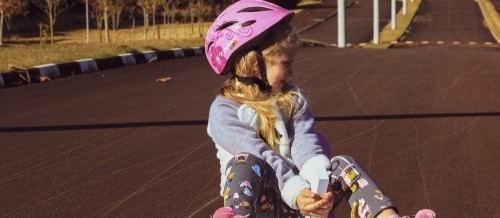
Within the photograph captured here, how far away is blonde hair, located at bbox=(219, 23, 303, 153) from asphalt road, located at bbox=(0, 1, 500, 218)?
1507mm

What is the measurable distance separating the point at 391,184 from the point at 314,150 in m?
2.46

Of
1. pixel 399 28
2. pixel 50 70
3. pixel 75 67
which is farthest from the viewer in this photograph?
pixel 399 28

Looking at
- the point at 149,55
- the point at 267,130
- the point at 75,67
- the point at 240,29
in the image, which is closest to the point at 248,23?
the point at 240,29

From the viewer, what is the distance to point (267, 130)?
125 inches

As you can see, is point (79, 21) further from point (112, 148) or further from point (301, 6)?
point (112, 148)

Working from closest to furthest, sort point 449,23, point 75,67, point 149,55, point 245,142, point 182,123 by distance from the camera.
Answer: point 245,142 → point 182,123 → point 75,67 → point 149,55 → point 449,23

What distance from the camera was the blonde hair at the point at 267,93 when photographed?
316 centimetres

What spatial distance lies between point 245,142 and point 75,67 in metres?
11.6

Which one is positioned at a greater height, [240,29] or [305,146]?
[240,29]

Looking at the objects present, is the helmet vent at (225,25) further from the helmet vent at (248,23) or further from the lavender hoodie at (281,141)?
the lavender hoodie at (281,141)

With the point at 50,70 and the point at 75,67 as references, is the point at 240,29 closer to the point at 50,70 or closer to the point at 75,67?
the point at 50,70

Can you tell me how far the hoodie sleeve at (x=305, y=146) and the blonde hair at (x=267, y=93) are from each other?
4cm

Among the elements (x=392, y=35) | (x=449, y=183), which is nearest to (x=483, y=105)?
(x=449, y=183)

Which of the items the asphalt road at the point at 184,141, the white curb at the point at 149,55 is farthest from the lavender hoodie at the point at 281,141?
the white curb at the point at 149,55
